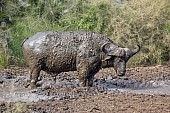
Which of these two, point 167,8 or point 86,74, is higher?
point 167,8

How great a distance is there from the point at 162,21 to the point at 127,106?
30.1ft

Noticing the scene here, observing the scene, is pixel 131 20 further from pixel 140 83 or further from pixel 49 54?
pixel 49 54

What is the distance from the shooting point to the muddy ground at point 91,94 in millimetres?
9500

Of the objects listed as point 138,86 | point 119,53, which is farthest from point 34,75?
point 138,86

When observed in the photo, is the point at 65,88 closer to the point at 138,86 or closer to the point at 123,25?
the point at 138,86

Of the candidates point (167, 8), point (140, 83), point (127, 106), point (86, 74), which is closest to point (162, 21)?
point (167, 8)

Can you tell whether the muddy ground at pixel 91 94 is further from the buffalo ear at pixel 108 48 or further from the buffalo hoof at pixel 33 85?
the buffalo ear at pixel 108 48

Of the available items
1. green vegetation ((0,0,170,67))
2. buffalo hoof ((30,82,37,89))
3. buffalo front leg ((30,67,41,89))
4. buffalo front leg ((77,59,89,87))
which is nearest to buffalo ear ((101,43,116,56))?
buffalo front leg ((77,59,89,87))

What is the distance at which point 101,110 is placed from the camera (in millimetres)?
9359

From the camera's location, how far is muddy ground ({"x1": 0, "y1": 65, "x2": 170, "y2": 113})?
374 inches

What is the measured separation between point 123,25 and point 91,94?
7441 millimetres

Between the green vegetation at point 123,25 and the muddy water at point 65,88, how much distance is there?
3946 mm

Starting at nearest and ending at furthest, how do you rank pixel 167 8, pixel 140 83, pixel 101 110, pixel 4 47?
pixel 101 110 → pixel 140 83 → pixel 4 47 → pixel 167 8

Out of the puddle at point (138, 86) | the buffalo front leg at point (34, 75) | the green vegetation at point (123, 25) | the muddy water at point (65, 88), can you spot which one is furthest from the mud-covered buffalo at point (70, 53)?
the green vegetation at point (123, 25)
